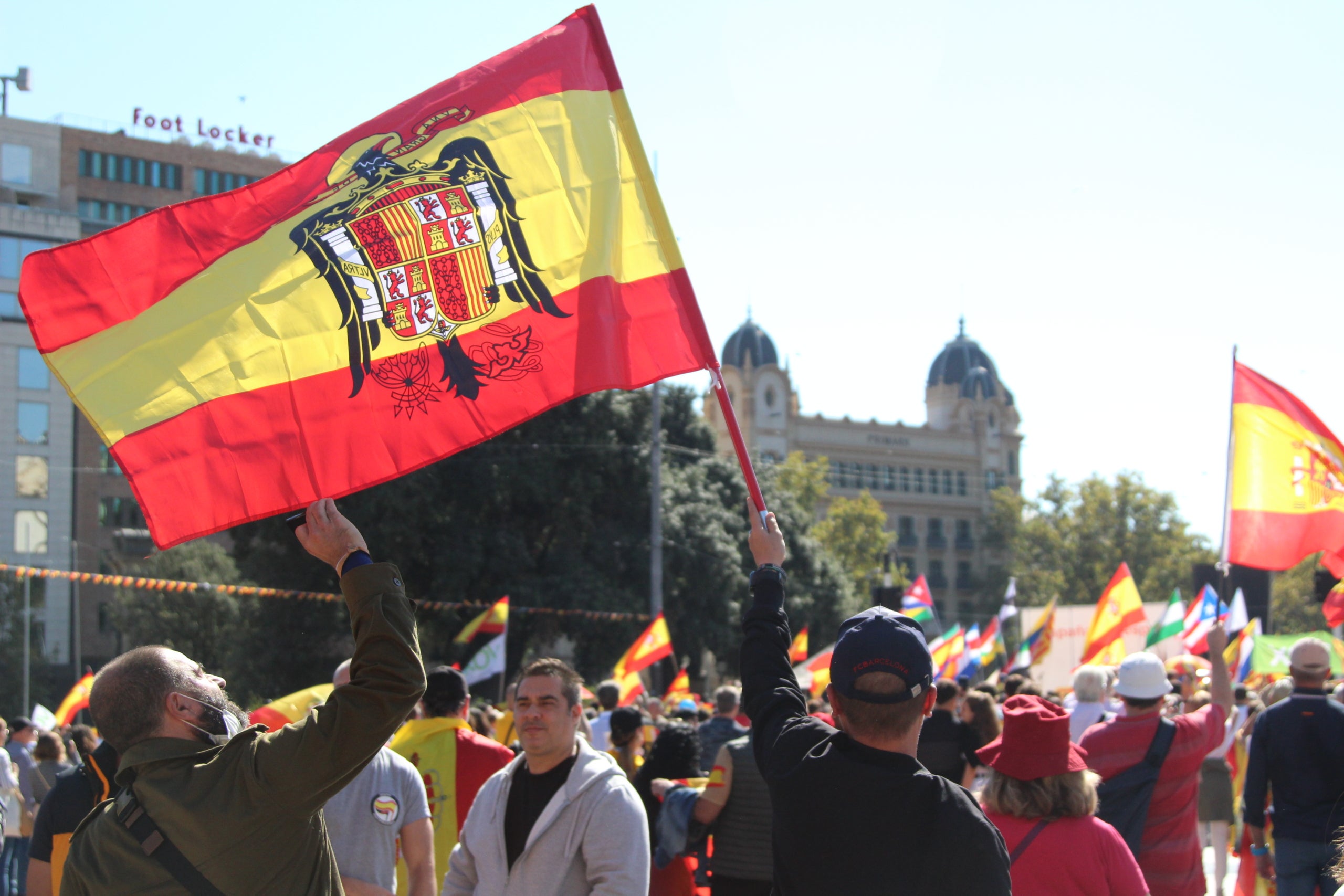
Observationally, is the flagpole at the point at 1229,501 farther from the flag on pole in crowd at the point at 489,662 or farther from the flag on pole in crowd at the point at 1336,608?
the flag on pole in crowd at the point at 489,662

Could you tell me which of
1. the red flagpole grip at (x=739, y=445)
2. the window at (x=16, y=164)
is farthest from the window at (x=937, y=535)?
the red flagpole grip at (x=739, y=445)

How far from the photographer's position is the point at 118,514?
6925cm

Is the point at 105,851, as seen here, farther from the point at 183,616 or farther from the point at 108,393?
the point at 183,616

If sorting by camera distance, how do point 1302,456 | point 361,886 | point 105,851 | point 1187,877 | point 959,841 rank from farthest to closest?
point 1302,456, point 1187,877, point 361,886, point 105,851, point 959,841

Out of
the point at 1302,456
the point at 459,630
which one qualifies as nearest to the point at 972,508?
the point at 459,630

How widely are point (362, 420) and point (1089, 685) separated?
16.9 ft

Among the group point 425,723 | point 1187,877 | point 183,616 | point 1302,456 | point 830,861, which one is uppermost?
point 1302,456

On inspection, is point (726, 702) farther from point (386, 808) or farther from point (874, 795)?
point (874, 795)

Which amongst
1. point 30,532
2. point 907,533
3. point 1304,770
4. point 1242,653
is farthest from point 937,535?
point 1304,770

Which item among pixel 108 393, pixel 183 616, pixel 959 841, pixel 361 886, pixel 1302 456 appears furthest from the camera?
pixel 183 616

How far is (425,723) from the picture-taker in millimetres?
6375

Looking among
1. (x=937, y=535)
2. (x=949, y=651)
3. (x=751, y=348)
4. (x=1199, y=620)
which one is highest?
(x=751, y=348)

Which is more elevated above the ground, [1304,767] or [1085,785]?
[1085,785]

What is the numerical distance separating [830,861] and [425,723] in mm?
3955
